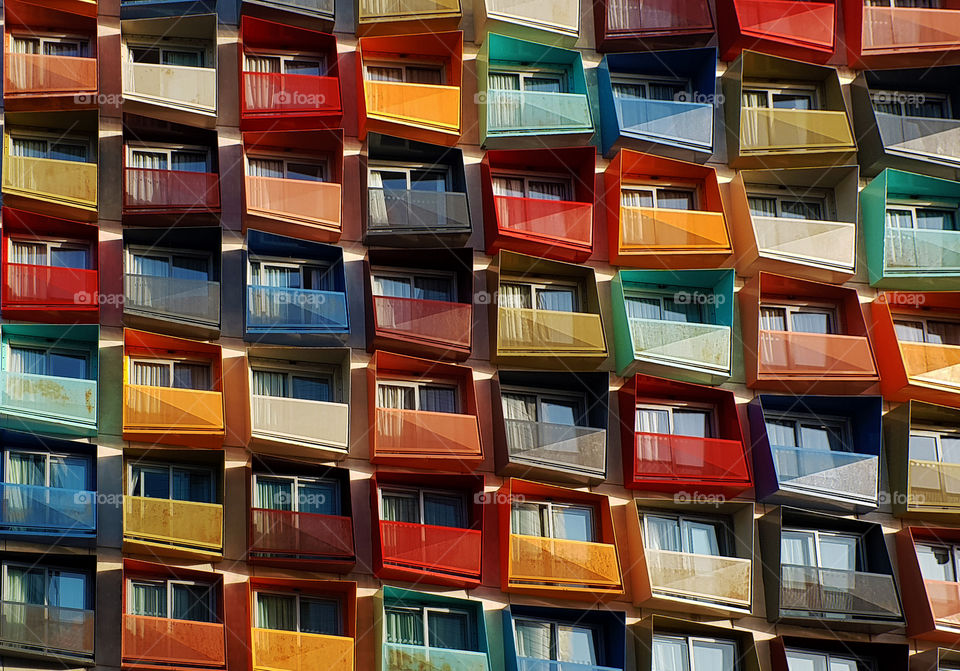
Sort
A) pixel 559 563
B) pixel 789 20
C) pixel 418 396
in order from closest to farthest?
pixel 559 563 → pixel 418 396 → pixel 789 20

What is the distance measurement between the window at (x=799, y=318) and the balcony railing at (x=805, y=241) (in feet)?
4.66

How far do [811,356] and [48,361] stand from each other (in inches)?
810

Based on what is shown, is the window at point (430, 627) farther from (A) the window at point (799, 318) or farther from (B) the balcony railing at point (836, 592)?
(A) the window at point (799, 318)

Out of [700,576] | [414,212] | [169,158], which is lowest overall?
[700,576]

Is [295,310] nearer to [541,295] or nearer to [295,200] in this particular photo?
[295,200]

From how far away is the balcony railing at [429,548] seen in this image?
1521 inches

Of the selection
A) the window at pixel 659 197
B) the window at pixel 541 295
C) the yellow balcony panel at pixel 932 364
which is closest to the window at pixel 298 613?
the window at pixel 541 295

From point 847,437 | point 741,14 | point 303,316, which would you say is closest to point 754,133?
point 741,14

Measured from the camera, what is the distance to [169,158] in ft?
141

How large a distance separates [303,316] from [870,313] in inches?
646

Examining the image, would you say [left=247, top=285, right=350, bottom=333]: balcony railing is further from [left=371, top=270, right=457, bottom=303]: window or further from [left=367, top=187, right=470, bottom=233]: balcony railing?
[left=367, top=187, right=470, bottom=233]: balcony railing

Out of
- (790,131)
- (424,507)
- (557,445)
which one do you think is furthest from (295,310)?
(790,131)

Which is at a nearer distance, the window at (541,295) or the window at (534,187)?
the window at (541,295)

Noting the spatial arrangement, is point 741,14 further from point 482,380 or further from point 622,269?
point 482,380
